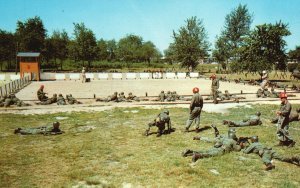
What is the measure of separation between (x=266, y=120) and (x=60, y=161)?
1143 cm

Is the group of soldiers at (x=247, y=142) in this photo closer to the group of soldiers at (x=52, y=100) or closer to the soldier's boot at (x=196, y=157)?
the soldier's boot at (x=196, y=157)

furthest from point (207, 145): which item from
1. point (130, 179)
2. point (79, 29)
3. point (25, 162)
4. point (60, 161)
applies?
point (79, 29)

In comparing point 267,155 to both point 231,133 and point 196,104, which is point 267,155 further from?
point 196,104

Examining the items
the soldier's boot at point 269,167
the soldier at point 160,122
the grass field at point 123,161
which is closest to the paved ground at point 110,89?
the grass field at point 123,161

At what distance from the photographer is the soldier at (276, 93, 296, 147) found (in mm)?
11648

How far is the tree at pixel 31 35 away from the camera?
73438 mm

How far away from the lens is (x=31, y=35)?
73.3 m

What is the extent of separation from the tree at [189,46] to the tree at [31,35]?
32.8 metres

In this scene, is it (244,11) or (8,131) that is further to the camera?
(244,11)

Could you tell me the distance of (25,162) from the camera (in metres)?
10.1

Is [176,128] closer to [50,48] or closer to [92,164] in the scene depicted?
[92,164]

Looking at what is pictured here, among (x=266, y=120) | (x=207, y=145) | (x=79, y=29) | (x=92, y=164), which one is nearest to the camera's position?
(x=92, y=164)

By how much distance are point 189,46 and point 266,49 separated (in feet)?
74.5

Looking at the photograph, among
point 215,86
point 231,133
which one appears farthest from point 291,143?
point 215,86
